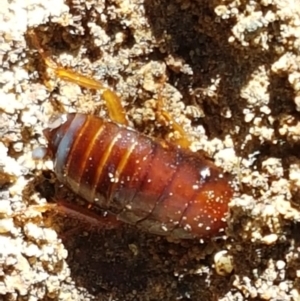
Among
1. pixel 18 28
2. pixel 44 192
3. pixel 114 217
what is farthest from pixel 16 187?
pixel 18 28

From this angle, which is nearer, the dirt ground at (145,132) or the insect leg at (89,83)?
the dirt ground at (145,132)

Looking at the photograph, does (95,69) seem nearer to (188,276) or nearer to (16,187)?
(16,187)

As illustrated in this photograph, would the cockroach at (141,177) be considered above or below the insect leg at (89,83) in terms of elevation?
below

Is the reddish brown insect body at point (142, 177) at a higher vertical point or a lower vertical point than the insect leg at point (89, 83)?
lower

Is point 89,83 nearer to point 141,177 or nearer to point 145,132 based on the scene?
point 145,132
